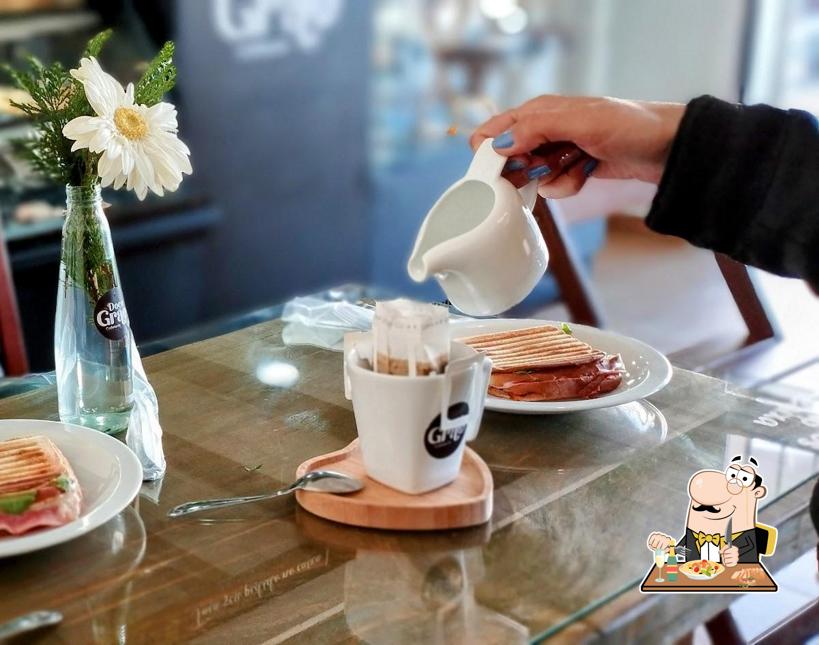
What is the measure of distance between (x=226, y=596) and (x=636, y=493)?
38cm

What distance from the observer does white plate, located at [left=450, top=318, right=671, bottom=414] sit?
1091 mm

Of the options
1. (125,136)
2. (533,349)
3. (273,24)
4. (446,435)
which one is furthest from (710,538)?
(273,24)

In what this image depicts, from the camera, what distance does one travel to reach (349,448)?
1006 millimetres

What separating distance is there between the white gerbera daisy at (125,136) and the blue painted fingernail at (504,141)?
A: 29 centimetres

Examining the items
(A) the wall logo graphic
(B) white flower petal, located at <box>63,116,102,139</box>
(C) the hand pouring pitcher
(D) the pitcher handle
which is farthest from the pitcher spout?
(A) the wall logo graphic

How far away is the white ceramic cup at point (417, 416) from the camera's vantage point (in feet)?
2.90

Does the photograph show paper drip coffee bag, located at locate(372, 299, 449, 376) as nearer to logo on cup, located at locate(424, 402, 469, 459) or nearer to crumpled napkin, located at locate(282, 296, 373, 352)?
logo on cup, located at locate(424, 402, 469, 459)

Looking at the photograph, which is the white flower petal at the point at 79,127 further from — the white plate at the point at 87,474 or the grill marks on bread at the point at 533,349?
the grill marks on bread at the point at 533,349

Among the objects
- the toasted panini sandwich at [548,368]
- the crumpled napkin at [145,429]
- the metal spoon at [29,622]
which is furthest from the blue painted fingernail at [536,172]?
the metal spoon at [29,622]

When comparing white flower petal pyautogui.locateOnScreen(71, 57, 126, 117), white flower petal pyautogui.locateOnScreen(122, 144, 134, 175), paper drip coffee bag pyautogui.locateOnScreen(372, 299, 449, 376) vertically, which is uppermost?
white flower petal pyautogui.locateOnScreen(71, 57, 126, 117)

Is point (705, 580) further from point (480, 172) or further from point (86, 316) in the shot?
point (86, 316)

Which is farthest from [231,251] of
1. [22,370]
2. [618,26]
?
[618,26]

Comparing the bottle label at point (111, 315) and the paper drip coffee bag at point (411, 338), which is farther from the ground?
the paper drip coffee bag at point (411, 338)

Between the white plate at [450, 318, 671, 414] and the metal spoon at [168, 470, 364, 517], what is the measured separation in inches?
8.5
